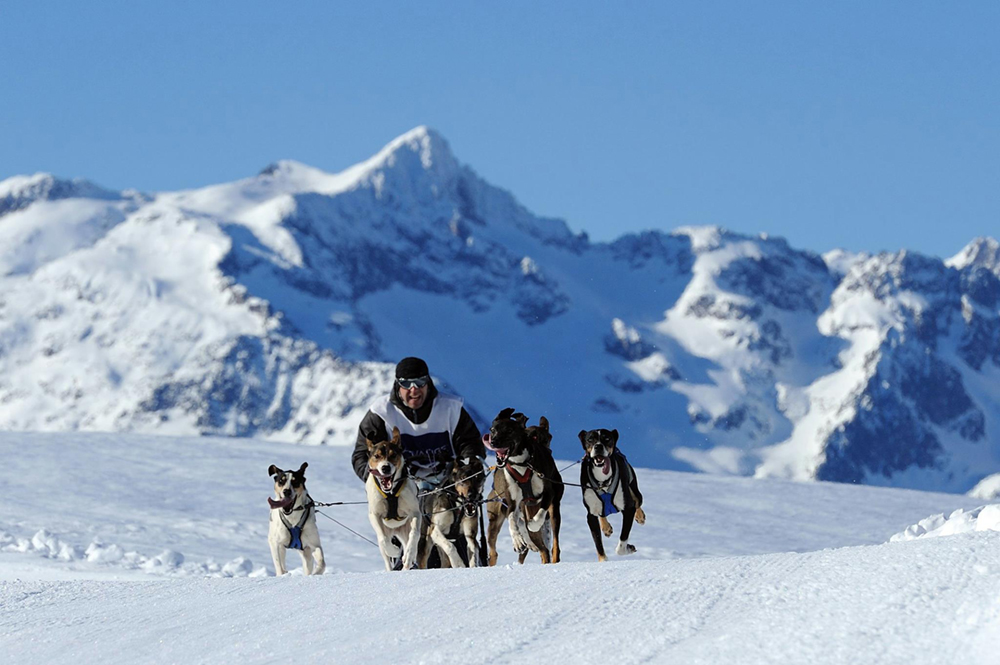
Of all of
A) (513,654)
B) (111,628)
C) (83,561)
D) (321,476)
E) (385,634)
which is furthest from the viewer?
(321,476)

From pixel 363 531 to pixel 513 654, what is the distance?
1231 centimetres

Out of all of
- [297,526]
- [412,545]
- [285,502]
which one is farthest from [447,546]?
[285,502]

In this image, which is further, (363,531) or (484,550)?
(363,531)

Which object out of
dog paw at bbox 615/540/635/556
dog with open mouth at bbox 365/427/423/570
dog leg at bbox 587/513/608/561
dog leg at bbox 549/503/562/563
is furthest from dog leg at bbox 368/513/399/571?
dog paw at bbox 615/540/635/556

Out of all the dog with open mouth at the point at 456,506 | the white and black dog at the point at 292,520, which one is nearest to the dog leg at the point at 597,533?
the dog with open mouth at the point at 456,506

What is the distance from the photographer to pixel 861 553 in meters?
6.83

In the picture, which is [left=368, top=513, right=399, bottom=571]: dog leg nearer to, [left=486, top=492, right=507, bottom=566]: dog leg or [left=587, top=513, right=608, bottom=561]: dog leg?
[left=486, top=492, right=507, bottom=566]: dog leg

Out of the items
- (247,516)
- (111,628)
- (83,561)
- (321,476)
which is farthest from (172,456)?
(111,628)

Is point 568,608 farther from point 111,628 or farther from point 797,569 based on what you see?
point 111,628

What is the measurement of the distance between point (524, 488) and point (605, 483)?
0.64 metres

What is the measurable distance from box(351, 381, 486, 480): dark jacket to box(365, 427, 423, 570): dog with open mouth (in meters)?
0.17

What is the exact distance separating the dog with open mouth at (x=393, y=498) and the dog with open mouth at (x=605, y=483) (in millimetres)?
1232

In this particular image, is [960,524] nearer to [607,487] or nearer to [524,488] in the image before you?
[607,487]

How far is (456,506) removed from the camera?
922 cm
